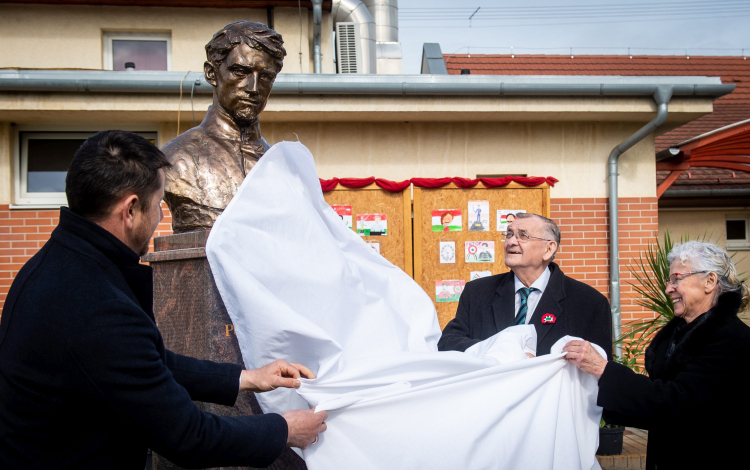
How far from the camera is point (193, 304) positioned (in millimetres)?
2547

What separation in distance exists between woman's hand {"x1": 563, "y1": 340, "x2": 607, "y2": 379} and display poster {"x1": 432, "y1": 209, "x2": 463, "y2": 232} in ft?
13.8

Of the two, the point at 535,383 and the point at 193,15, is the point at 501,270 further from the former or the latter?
the point at 193,15

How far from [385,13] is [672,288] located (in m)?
9.58

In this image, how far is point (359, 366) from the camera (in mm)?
2131

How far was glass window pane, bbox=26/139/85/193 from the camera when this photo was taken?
22.0ft

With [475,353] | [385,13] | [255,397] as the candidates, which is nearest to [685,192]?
[385,13]

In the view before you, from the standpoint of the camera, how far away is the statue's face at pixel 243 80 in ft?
9.10

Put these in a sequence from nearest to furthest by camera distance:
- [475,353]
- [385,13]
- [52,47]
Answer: [475,353] → [52,47] → [385,13]

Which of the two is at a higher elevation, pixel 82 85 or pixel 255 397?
pixel 82 85

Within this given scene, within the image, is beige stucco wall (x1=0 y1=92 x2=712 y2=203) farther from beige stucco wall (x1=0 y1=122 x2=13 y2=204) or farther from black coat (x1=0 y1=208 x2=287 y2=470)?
black coat (x1=0 y1=208 x2=287 y2=470)

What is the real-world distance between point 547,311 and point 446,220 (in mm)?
3601

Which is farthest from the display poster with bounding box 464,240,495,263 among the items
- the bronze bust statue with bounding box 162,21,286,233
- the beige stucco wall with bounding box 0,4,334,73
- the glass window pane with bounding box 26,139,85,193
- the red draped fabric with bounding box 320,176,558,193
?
the glass window pane with bounding box 26,139,85,193

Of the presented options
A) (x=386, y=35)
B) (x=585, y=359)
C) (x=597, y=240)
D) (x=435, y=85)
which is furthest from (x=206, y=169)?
(x=386, y=35)

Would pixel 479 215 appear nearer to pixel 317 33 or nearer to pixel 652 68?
pixel 317 33
